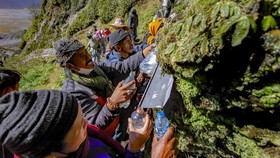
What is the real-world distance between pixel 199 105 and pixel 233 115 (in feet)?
0.76

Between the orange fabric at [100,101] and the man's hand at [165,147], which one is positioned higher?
the man's hand at [165,147]

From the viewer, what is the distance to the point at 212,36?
1.42 meters

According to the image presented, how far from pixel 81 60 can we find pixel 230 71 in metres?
1.66

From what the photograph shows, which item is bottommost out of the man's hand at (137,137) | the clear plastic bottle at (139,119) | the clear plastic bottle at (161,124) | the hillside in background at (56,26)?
the hillside in background at (56,26)

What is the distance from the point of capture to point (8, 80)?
2.42 meters

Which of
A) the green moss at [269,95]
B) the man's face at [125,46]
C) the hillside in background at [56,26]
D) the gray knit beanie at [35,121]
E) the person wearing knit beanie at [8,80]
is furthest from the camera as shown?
the hillside in background at [56,26]

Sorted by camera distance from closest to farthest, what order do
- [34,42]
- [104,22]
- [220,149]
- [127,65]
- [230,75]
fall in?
[230,75]
[220,149]
[127,65]
[104,22]
[34,42]

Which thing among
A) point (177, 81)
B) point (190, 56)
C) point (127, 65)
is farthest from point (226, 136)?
point (127, 65)

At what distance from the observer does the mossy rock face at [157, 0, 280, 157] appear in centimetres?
132

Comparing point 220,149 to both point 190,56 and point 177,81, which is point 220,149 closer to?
point 177,81

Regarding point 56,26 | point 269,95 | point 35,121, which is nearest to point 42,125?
point 35,121

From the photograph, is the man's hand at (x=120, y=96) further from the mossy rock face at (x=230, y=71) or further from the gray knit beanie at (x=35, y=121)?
the gray knit beanie at (x=35, y=121)

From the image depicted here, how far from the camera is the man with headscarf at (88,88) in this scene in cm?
257

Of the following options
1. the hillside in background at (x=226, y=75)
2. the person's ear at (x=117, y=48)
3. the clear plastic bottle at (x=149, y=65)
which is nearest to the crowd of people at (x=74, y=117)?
the clear plastic bottle at (x=149, y=65)
